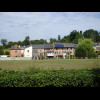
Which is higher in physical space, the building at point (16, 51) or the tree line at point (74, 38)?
the tree line at point (74, 38)

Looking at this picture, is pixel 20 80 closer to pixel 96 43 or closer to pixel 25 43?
pixel 25 43

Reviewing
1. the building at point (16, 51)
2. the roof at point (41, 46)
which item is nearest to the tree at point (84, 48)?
the roof at point (41, 46)

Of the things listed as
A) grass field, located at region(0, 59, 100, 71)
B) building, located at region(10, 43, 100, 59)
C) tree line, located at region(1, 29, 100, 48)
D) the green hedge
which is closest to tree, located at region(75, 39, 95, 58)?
tree line, located at region(1, 29, 100, 48)

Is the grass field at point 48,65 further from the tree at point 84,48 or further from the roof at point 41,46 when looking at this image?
the roof at point 41,46

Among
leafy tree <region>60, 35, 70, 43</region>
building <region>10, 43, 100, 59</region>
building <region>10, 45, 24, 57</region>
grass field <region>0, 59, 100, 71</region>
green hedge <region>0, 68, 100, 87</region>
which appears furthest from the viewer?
leafy tree <region>60, 35, 70, 43</region>

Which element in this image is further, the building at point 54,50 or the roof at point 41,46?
the roof at point 41,46

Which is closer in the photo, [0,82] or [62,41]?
[0,82]

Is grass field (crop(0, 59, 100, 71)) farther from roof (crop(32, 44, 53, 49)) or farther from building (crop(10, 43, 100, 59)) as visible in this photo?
roof (crop(32, 44, 53, 49))

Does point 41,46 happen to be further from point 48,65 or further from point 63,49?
point 48,65

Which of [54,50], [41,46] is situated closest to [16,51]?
[41,46]
